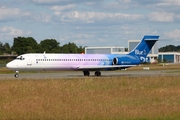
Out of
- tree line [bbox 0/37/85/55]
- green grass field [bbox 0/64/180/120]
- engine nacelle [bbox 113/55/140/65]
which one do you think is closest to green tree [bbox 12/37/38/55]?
tree line [bbox 0/37/85/55]

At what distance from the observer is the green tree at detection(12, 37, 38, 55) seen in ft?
468

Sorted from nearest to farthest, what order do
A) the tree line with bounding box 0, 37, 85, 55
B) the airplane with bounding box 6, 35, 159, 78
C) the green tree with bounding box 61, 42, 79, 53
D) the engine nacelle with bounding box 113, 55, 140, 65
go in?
1. the airplane with bounding box 6, 35, 159, 78
2. the engine nacelle with bounding box 113, 55, 140, 65
3. the tree line with bounding box 0, 37, 85, 55
4. the green tree with bounding box 61, 42, 79, 53

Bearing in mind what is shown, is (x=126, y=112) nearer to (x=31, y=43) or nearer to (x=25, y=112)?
(x=25, y=112)

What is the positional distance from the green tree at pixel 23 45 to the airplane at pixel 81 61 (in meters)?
91.8

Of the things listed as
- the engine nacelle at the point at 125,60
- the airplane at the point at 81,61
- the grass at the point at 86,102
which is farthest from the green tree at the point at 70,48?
the grass at the point at 86,102

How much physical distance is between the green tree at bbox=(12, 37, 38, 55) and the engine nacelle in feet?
304

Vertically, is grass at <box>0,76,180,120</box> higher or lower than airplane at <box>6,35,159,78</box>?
lower

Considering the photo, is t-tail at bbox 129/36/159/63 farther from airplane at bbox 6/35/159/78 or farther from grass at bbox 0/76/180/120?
grass at bbox 0/76/180/120

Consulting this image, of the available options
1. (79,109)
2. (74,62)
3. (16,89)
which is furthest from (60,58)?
(79,109)

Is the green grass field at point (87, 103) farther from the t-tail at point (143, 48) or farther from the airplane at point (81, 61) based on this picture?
the t-tail at point (143, 48)

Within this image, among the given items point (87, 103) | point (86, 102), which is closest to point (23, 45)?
point (86, 102)

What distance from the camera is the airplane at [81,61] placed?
145ft

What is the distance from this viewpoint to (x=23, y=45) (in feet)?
473

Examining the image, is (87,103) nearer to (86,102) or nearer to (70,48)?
(86,102)
